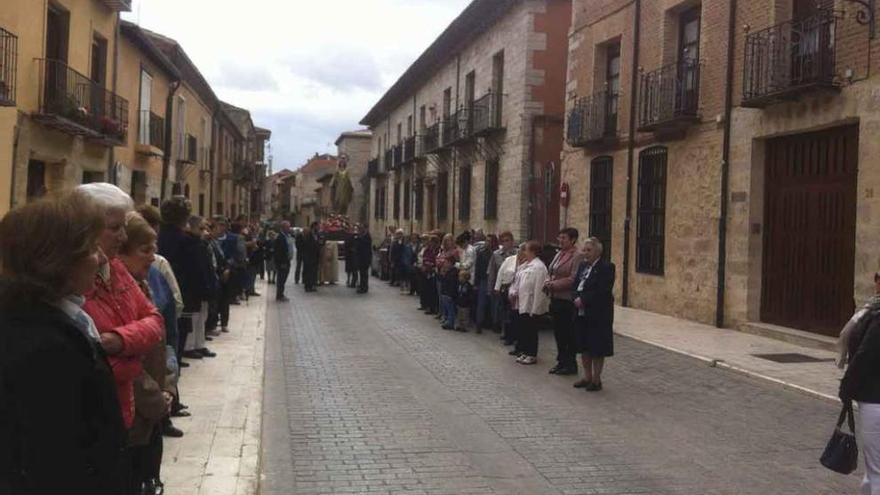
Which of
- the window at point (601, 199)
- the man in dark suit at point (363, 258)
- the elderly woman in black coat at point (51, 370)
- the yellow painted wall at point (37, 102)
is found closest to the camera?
the elderly woman in black coat at point (51, 370)

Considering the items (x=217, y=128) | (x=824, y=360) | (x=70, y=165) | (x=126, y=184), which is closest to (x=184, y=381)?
(x=824, y=360)

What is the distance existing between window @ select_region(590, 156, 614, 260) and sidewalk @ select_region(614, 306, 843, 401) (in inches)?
115

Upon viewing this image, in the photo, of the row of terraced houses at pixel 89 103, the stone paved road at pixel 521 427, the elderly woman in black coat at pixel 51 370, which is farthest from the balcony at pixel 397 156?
the elderly woman in black coat at pixel 51 370

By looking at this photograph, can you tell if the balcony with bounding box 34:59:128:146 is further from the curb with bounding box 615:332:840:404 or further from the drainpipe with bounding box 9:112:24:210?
the curb with bounding box 615:332:840:404

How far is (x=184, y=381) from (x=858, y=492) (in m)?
5.85

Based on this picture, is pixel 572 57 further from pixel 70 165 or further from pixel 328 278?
pixel 70 165

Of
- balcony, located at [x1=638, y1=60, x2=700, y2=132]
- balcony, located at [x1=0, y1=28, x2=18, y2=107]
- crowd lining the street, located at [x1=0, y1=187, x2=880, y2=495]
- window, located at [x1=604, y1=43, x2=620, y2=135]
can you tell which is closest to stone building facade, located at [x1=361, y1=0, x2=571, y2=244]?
window, located at [x1=604, y1=43, x2=620, y2=135]

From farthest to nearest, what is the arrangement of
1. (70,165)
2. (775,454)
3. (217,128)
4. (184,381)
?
(217,128) < (70,165) < (184,381) < (775,454)

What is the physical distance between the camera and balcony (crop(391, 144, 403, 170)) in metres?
36.9

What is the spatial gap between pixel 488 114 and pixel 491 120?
0.40 meters

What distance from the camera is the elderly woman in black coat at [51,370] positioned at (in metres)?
1.82

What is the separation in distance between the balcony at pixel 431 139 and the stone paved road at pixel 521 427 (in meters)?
18.7

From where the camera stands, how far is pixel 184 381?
7.93m

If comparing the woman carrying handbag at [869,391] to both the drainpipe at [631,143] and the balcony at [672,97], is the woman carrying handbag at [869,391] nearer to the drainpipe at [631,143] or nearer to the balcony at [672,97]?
the balcony at [672,97]
